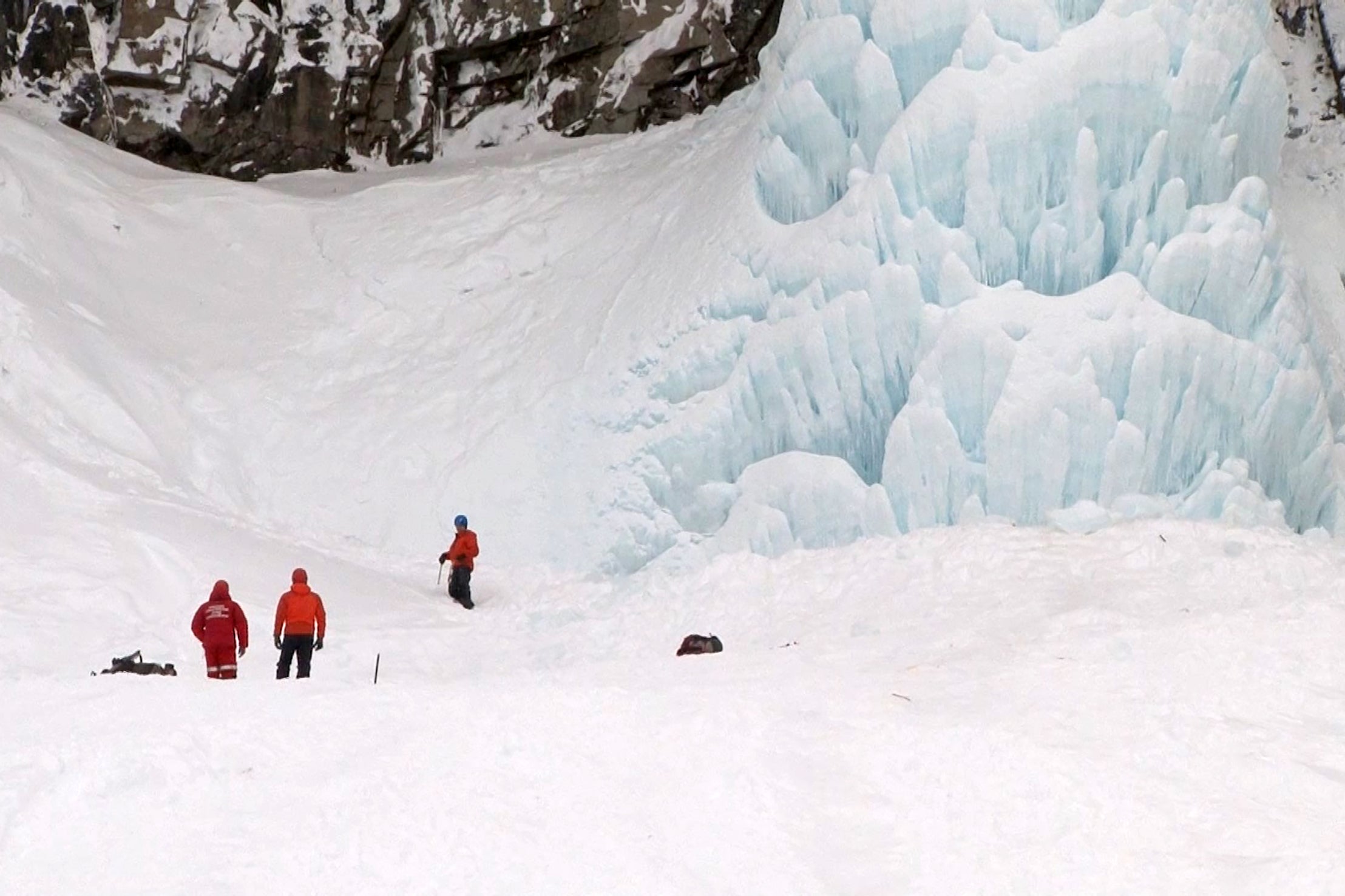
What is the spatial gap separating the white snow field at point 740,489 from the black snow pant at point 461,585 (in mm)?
326

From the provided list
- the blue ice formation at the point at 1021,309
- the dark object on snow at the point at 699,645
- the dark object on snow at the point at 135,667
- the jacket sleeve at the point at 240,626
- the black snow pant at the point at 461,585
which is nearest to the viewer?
the dark object on snow at the point at 135,667

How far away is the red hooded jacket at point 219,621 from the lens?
1027 centimetres

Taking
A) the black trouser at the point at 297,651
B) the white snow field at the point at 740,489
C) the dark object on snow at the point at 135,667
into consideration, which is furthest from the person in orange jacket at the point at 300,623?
the dark object on snow at the point at 135,667

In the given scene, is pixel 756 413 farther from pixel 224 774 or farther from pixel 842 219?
pixel 224 774

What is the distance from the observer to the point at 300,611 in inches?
412

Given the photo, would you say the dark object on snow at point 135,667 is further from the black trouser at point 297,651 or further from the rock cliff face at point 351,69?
the rock cliff face at point 351,69

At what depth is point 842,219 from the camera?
14500 millimetres

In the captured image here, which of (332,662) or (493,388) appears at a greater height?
(493,388)

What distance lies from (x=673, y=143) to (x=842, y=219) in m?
Result: 6.67

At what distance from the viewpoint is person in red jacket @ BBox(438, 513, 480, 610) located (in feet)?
46.8

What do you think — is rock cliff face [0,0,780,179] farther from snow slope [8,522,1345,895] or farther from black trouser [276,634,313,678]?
snow slope [8,522,1345,895]

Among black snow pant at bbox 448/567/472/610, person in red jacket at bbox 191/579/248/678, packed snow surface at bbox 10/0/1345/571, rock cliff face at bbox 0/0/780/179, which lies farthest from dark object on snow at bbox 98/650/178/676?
rock cliff face at bbox 0/0/780/179

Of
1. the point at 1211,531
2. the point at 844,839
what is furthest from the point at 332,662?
the point at 1211,531

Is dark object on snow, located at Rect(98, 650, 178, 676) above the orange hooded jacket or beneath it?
beneath
